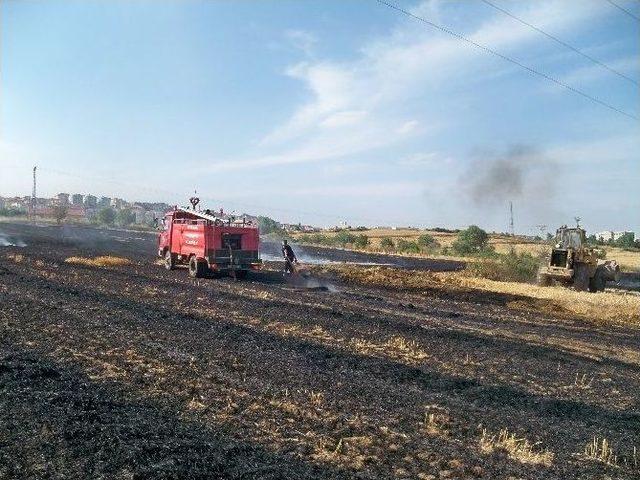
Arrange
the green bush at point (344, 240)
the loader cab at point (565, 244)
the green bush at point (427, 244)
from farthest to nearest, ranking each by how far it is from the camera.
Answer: the green bush at point (344, 240)
the green bush at point (427, 244)
the loader cab at point (565, 244)

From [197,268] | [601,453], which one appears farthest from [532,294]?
[601,453]

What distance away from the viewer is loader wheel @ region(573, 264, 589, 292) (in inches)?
976

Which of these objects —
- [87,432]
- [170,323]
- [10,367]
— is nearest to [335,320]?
[170,323]

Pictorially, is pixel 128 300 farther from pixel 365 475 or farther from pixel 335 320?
pixel 365 475

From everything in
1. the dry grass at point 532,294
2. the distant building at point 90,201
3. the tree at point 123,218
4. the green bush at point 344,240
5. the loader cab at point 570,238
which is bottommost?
the dry grass at point 532,294

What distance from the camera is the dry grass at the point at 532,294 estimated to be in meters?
19.5

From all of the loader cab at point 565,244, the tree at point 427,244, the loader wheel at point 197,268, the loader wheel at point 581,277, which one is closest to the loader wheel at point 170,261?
the loader wheel at point 197,268

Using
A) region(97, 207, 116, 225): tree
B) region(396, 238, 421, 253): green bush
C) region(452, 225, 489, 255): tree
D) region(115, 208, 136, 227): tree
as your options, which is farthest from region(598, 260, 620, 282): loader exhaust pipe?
region(115, 208, 136, 227): tree

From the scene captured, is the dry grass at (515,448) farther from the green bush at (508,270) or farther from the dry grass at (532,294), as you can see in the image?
the green bush at (508,270)

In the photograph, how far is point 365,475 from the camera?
484 centimetres

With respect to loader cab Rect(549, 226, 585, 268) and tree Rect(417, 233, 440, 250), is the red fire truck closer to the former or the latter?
loader cab Rect(549, 226, 585, 268)

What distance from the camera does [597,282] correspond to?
2545 centimetres

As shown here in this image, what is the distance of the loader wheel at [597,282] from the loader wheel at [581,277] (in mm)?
501

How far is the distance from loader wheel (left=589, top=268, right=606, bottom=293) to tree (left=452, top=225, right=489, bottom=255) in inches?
1302
